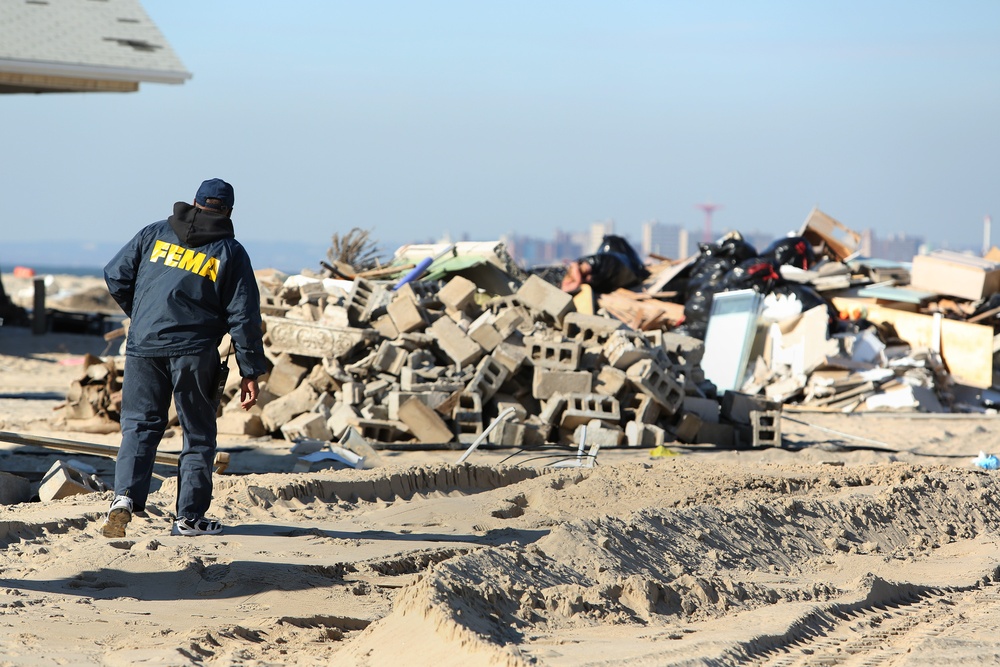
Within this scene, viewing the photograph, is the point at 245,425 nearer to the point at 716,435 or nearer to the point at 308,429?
the point at 308,429

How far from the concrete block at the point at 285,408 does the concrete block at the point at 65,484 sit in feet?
10.0

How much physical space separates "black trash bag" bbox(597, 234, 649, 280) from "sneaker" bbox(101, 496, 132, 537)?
12.7m

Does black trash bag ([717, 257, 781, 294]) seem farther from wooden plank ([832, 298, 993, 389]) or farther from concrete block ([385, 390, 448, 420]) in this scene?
concrete block ([385, 390, 448, 420])

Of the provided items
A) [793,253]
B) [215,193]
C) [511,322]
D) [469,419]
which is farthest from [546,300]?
[793,253]

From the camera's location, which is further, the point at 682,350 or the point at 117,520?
the point at 682,350

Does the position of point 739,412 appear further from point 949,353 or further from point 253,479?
point 253,479

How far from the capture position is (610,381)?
10.2m

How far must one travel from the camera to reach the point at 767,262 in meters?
14.9

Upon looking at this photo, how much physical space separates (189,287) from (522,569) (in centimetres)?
207

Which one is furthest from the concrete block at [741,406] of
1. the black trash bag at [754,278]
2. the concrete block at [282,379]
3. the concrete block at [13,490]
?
the concrete block at [13,490]

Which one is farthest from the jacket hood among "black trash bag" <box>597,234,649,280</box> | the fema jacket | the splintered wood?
"black trash bag" <box>597,234,649,280</box>

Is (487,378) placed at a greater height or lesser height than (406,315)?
lesser

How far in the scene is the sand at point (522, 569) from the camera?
3891 mm

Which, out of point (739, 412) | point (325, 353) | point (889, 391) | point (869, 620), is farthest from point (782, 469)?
point (889, 391)
